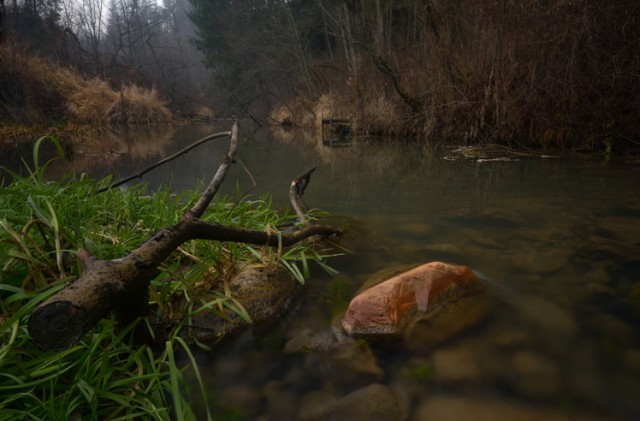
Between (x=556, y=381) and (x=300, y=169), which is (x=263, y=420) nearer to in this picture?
(x=556, y=381)

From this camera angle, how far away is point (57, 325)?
2.12ft

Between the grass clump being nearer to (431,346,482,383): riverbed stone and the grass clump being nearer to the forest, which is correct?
(431,346,482,383): riverbed stone

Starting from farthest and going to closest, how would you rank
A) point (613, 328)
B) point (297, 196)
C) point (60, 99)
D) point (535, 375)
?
point (60, 99) → point (297, 196) → point (613, 328) → point (535, 375)

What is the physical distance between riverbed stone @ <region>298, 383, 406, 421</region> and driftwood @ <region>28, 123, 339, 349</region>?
0.55 metres

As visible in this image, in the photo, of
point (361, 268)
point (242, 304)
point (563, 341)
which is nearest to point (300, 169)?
point (361, 268)

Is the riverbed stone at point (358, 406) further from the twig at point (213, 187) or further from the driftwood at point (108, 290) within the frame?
the twig at point (213, 187)

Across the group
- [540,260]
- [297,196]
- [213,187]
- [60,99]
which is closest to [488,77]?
[297,196]

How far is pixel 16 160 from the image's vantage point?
19.5ft

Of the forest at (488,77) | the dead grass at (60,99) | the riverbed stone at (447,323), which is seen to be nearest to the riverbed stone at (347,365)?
the riverbed stone at (447,323)

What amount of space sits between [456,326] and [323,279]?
69 centimetres

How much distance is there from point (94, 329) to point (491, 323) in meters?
1.38

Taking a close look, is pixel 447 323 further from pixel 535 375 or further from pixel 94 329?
pixel 94 329

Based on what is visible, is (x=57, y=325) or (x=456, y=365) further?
(x=456, y=365)

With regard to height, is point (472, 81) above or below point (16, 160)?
above
